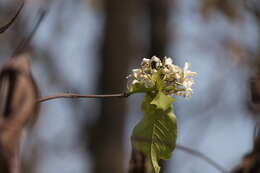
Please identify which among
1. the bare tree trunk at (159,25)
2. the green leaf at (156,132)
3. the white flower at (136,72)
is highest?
the bare tree trunk at (159,25)

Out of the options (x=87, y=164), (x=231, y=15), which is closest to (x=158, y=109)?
(x=87, y=164)

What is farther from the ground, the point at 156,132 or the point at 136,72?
the point at 136,72

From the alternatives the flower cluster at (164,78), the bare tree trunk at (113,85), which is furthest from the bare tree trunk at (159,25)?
the flower cluster at (164,78)

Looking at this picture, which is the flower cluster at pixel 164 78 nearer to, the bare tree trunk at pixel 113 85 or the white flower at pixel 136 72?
the white flower at pixel 136 72

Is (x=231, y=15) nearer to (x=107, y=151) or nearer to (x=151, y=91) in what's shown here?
(x=107, y=151)

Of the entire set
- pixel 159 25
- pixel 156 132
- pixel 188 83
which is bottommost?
pixel 156 132

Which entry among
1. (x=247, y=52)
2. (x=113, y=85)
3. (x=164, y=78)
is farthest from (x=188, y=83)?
(x=247, y=52)

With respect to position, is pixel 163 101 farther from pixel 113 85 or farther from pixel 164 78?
pixel 113 85

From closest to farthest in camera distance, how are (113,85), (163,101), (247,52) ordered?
1. (163,101)
2. (113,85)
3. (247,52)
